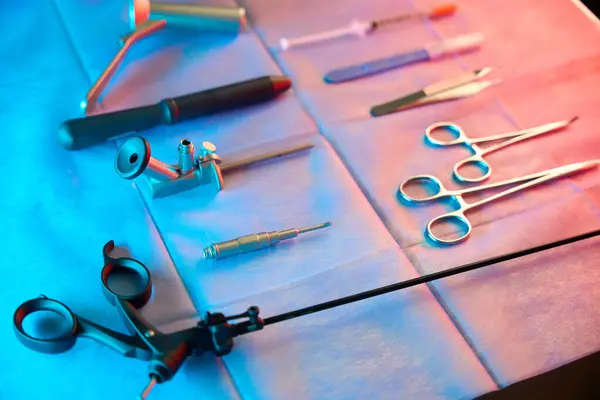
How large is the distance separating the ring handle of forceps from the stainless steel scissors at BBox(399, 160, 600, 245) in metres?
0.33

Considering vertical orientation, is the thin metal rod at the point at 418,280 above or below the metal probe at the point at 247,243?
below

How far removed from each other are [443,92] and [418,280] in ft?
Answer: 0.93

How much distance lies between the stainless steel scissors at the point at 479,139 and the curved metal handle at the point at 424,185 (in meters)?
0.03

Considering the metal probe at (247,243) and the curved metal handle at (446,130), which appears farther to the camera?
the curved metal handle at (446,130)

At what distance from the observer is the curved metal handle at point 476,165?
2.54 feet

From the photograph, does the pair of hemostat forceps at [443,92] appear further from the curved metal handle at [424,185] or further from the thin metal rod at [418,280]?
the thin metal rod at [418,280]

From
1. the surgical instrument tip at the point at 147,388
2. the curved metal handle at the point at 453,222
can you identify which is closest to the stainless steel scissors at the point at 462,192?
the curved metal handle at the point at 453,222

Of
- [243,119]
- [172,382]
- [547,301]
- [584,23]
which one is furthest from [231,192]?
[584,23]

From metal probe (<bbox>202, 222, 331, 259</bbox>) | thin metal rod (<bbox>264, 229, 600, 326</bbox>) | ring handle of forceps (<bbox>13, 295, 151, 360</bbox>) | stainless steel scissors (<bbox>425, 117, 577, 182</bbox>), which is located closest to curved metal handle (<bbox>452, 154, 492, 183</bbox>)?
stainless steel scissors (<bbox>425, 117, 577, 182</bbox>)

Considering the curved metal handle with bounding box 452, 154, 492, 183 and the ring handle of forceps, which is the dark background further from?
the ring handle of forceps

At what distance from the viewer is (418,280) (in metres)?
0.68

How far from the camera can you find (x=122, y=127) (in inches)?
29.9

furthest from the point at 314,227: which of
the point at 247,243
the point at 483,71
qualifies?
the point at 483,71

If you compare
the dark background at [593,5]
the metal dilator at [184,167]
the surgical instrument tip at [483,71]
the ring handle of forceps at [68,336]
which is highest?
the metal dilator at [184,167]
